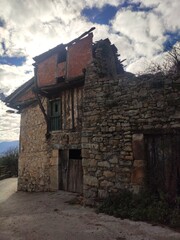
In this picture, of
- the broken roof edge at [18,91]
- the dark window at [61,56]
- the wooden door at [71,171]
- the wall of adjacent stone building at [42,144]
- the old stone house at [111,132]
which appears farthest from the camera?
the broken roof edge at [18,91]

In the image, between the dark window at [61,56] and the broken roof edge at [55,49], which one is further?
the dark window at [61,56]

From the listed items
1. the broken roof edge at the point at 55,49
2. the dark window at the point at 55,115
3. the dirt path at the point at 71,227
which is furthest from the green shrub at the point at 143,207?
the broken roof edge at the point at 55,49

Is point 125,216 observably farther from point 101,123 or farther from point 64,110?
point 64,110

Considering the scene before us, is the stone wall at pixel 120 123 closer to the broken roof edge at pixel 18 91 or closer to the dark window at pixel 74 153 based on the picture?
the dark window at pixel 74 153

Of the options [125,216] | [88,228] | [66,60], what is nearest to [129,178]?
[125,216]

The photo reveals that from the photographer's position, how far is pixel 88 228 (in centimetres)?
511

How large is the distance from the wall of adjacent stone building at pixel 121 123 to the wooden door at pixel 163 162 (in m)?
0.22

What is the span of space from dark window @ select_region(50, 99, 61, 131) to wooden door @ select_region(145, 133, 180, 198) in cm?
542

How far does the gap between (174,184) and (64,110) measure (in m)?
6.16

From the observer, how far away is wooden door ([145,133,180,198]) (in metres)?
5.76

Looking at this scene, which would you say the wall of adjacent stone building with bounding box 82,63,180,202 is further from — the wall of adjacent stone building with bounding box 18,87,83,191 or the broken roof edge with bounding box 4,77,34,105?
the broken roof edge with bounding box 4,77,34,105

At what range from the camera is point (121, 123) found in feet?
21.7

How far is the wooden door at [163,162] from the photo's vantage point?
18.9 ft

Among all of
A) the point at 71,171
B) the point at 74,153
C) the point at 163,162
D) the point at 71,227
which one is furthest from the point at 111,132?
the point at 71,171
